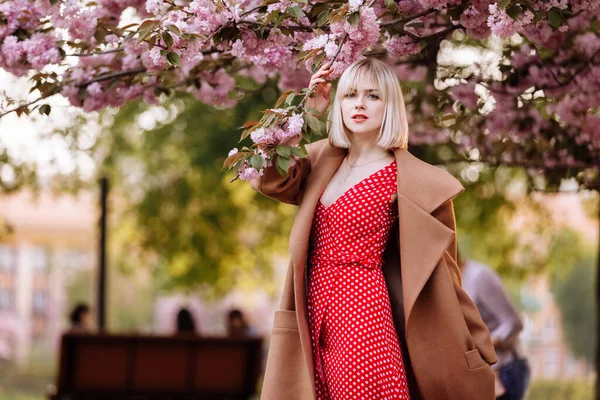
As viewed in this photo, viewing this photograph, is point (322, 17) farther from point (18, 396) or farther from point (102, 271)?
point (18, 396)

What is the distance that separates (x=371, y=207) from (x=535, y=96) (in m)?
2.54

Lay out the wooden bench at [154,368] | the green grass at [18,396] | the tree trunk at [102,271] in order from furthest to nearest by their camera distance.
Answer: the green grass at [18,396], the tree trunk at [102,271], the wooden bench at [154,368]

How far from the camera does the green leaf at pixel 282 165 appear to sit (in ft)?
13.2

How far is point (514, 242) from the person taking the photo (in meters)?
16.0

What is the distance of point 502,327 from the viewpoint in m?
6.73

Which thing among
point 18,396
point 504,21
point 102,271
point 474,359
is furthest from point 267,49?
point 18,396

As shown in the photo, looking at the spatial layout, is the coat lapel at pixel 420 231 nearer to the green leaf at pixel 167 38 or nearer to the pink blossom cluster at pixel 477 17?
the pink blossom cluster at pixel 477 17

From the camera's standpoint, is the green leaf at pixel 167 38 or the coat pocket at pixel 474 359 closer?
the coat pocket at pixel 474 359

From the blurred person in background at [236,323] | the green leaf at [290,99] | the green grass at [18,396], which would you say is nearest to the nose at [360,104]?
the green leaf at [290,99]

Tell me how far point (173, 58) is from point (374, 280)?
1.24 meters

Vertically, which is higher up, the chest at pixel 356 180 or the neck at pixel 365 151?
the neck at pixel 365 151

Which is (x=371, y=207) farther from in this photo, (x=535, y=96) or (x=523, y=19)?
(x=535, y=96)

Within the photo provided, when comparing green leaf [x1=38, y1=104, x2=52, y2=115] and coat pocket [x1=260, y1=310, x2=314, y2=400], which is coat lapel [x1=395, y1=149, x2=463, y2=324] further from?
green leaf [x1=38, y1=104, x2=52, y2=115]

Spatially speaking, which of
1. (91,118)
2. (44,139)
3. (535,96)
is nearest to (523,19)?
(535,96)
